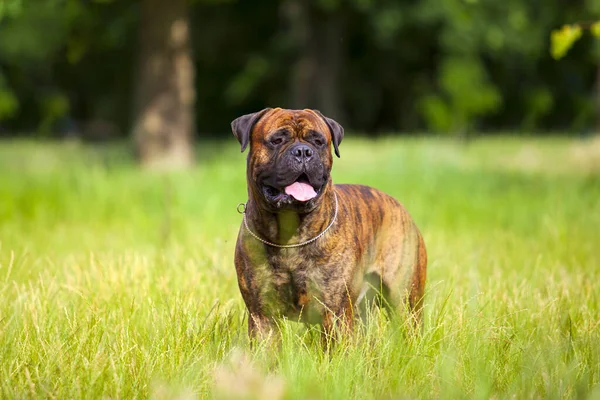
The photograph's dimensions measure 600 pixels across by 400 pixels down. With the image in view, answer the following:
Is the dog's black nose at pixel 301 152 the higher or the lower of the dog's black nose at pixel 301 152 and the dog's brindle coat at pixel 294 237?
the higher

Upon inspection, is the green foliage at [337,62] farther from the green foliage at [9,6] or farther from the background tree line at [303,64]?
the green foliage at [9,6]

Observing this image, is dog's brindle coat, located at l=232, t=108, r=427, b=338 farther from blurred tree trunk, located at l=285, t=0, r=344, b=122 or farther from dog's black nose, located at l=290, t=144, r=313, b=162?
blurred tree trunk, located at l=285, t=0, r=344, b=122

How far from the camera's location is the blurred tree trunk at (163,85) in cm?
1453

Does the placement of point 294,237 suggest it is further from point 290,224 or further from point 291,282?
point 291,282

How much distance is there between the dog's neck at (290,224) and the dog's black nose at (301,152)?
0.23 meters

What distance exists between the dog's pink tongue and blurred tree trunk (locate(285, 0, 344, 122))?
19.7m

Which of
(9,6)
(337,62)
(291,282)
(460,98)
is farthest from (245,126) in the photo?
(337,62)

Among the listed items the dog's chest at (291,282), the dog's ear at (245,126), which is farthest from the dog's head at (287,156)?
the dog's chest at (291,282)

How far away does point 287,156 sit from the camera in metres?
4.21

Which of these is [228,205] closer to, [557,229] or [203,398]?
[557,229]

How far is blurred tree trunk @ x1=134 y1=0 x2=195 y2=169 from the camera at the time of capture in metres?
14.5

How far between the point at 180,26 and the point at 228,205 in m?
5.84

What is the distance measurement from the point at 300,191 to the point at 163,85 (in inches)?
434

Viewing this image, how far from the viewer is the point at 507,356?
4.14 metres
